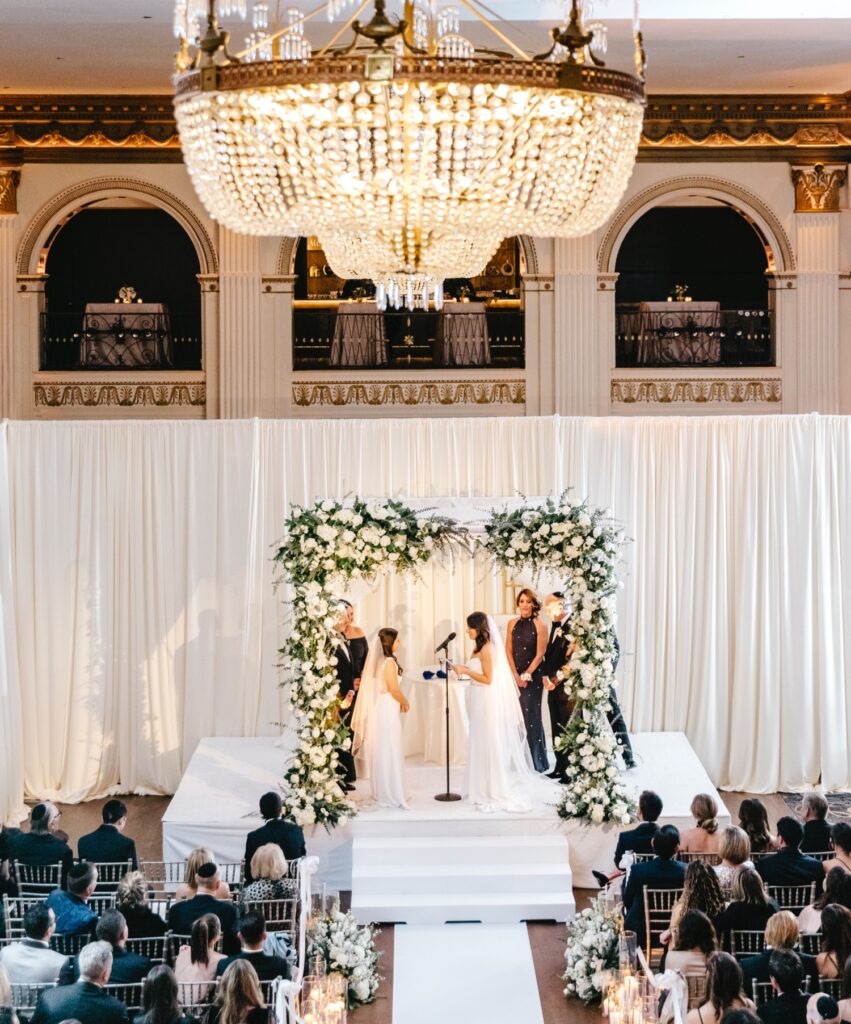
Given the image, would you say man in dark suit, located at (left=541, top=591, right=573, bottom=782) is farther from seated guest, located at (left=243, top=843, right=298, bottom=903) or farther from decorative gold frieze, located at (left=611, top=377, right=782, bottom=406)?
decorative gold frieze, located at (left=611, top=377, right=782, bottom=406)

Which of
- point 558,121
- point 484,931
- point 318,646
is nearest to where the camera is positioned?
point 558,121

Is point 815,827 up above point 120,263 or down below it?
below

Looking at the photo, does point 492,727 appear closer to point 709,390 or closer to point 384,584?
point 384,584

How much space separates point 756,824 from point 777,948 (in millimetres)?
2230

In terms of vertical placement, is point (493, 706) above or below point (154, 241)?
below

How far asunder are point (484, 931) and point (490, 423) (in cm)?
455

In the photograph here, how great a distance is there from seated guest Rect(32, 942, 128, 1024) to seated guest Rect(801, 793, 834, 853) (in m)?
4.17

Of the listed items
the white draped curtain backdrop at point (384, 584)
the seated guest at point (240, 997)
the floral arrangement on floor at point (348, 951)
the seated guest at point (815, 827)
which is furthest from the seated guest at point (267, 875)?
the white draped curtain backdrop at point (384, 584)

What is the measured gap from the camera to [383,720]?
10617mm

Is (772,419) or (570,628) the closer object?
(570,628)

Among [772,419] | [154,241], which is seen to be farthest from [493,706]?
[154,241]

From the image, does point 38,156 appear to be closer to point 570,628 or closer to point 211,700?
point 211,700

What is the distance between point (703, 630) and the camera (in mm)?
13055

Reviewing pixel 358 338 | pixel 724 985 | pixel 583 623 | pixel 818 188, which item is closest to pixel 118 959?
pixel 724 985
